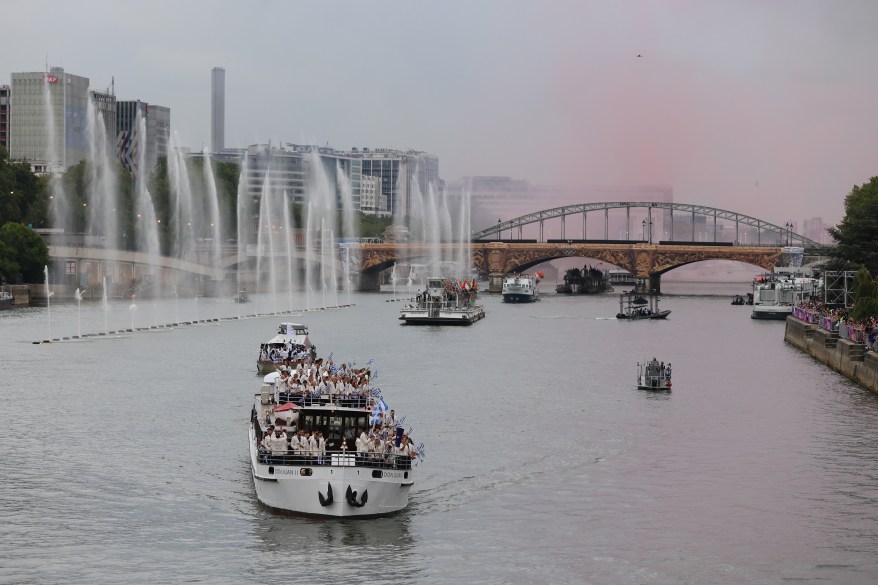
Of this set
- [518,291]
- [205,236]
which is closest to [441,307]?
[518,291]

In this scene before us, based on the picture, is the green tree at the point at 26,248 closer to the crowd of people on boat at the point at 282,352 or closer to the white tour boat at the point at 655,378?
the crowd of people on boat at the point at 282,352

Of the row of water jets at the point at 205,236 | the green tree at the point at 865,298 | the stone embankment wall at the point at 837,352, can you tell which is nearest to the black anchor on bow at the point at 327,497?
the stone embankment wall at the point at 837,352

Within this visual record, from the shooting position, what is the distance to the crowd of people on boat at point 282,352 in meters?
64.1

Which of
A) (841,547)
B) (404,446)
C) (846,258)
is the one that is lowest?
(841,547)

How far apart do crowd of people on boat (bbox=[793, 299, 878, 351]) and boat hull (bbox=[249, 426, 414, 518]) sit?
3523 centimetres

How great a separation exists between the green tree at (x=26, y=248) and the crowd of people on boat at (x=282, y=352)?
2485 inches

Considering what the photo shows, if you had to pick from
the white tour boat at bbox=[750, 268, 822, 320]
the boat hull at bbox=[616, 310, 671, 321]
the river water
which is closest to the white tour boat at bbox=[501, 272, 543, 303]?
the boat hull at bbox=[616, 310, 671, 321]

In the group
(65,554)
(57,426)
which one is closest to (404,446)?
(65,554)

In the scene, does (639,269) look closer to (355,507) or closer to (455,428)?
(455,428)

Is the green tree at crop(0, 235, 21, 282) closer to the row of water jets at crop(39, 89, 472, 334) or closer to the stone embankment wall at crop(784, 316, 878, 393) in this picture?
the row of water jets at crop(39, 89, 472, 334)

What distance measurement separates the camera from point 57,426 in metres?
48.8

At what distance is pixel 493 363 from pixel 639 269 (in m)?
110

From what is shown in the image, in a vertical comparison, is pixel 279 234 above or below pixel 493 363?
above

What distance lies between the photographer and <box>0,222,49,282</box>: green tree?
406 feet
